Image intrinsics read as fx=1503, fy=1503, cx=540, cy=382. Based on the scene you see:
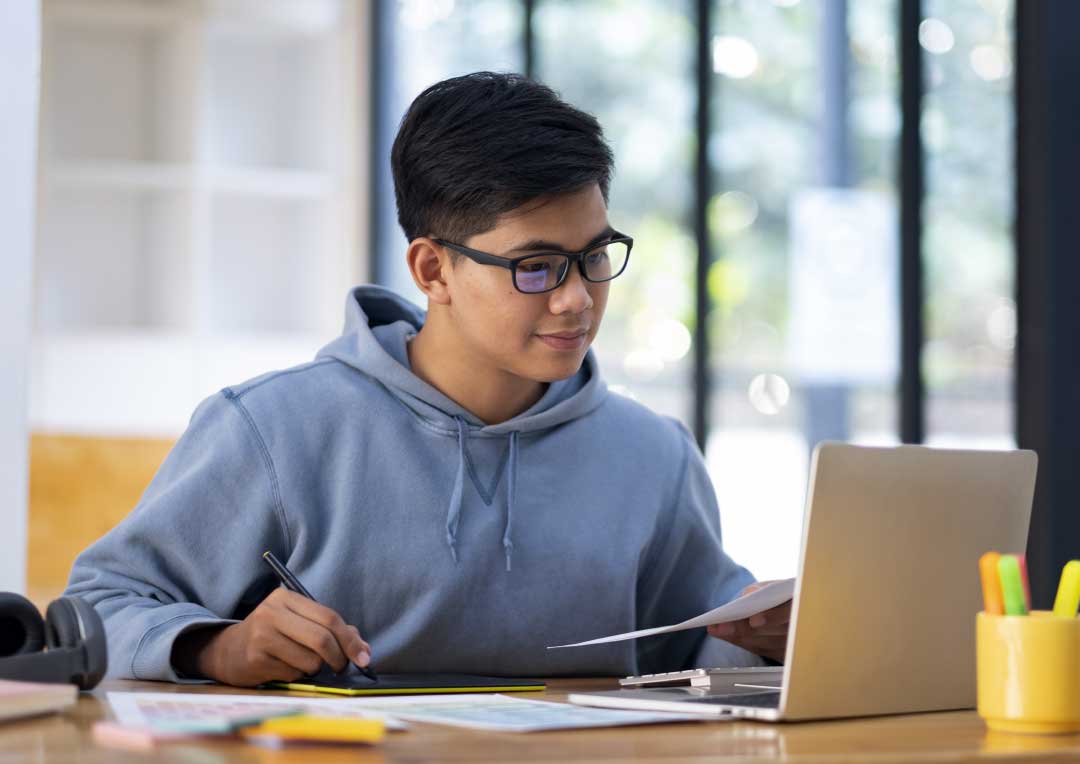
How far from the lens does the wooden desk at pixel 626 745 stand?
88 centimetres

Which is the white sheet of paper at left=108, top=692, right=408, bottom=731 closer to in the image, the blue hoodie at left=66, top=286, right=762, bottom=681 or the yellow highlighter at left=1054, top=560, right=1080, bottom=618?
the blue hoodie at left=66, top=286, right=762, bottom=681

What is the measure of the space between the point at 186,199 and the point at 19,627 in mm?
3404

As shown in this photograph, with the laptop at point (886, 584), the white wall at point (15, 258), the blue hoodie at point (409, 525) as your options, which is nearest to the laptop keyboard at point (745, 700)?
the laptop at point (886, 584)

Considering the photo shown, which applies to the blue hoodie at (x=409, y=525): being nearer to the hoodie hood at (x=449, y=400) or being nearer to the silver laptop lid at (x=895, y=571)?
the hoodie hood at (x=449, y=400)

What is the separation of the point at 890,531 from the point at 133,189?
3640 mm

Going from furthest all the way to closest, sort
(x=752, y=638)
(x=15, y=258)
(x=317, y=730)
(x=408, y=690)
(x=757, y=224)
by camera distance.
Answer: (x=757, y=224) → (x=15, y=258) → (x=752, y=638) → (x=408, y=690) → (x=317, y=730)

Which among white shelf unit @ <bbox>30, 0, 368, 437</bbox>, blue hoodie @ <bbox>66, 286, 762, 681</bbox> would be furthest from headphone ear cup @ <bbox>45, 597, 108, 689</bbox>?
→ white shelf unit @ <bbox>30, 0, 368, 437</bbox>

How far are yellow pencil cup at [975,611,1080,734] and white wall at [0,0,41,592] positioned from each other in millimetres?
1296

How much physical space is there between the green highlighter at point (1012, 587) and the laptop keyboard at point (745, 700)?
18 cm

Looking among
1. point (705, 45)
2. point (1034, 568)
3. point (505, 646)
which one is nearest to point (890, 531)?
point (505, 646)

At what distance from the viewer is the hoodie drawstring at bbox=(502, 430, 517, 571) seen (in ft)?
5.07

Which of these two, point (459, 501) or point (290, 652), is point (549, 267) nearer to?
point (459, 501)

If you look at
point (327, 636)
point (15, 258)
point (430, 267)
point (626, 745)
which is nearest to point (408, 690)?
point (327, 636)

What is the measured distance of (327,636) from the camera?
4.08 feet
